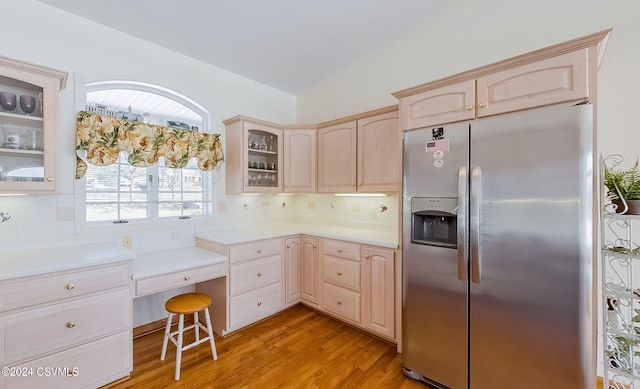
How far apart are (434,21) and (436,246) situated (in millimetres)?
2265

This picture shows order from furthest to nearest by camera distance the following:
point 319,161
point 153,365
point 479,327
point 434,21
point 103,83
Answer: point 319,161 < point 434,21 < point 103,83 < point 153,365 < point 479,327

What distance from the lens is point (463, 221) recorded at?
1.68m

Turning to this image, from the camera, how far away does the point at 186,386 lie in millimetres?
1841

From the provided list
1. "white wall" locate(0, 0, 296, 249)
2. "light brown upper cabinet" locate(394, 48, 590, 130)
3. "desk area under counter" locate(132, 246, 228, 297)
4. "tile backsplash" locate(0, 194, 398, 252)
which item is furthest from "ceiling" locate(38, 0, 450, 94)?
"desk area under counter" locate(132, 246, 228, 297)

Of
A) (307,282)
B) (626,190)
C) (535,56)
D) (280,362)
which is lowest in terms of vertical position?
→ (280,362)

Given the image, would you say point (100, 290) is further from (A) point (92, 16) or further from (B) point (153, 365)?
(A) point (92, 16)

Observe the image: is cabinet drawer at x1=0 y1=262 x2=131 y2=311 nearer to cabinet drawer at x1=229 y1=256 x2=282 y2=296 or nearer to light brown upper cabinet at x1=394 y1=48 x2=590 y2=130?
cabinet drawer at x1=229 y1=256 x2=282 y2=296

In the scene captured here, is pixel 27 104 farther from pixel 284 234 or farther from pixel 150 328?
pixel 284 234

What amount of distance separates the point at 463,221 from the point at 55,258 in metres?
2.66

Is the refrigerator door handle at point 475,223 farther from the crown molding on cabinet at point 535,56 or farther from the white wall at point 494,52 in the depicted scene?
the white wall at point 494,52

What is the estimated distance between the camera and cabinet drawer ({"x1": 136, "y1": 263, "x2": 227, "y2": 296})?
6.50 feet

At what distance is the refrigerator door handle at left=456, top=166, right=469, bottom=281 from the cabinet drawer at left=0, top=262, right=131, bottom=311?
226cm

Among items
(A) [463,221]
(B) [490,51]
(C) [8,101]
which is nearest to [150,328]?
(C) [8,101]

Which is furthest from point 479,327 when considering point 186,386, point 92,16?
point 92,16
